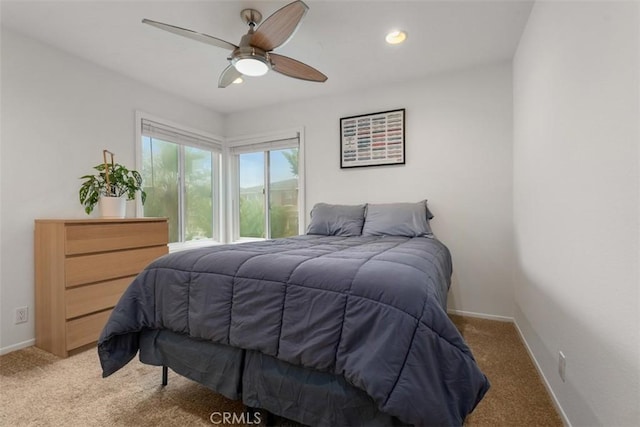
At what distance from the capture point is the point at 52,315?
2.09 meters

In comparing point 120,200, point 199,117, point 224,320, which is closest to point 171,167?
point 199,117

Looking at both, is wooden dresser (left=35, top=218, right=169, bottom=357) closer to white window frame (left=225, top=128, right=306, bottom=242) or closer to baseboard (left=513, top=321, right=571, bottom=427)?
white window frame (left=225, top=128, right=306, bottom=242)

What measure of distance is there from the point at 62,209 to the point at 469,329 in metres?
3.47

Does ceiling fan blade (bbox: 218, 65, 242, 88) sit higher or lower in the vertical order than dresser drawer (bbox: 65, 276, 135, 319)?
higher

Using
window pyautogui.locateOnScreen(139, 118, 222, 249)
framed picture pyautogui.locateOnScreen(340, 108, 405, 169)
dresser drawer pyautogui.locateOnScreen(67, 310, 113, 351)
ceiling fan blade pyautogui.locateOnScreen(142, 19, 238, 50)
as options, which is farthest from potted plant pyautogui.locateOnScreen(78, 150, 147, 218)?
framed picture pyautogui.locateOnScreen(340, 108, 405, 169)

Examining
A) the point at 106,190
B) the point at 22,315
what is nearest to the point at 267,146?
the point at 106,190

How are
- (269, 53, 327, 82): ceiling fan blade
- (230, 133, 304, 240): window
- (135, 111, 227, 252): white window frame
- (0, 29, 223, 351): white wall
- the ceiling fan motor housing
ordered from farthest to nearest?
(230, 133, 304, 240): window → (135, 111, 227, 252): white window frame → (0, 29, 223, 351): white wall → (269, 53, 327, 82): ceiling fan blade → the ceiling fan motor housing

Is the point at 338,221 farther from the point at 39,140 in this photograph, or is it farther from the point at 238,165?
the point at 39,140

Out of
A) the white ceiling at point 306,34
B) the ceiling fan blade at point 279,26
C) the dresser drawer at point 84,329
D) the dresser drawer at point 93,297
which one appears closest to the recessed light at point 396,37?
the white ceiling at point 306,34

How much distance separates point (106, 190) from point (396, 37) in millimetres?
2643

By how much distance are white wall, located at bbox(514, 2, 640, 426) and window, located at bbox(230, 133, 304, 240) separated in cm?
244

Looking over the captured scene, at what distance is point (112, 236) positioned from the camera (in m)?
2.29

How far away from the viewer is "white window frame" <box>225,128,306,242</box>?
3.54 m

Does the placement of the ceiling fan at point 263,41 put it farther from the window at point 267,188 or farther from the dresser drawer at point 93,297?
the dresser drawer at point 93,297
